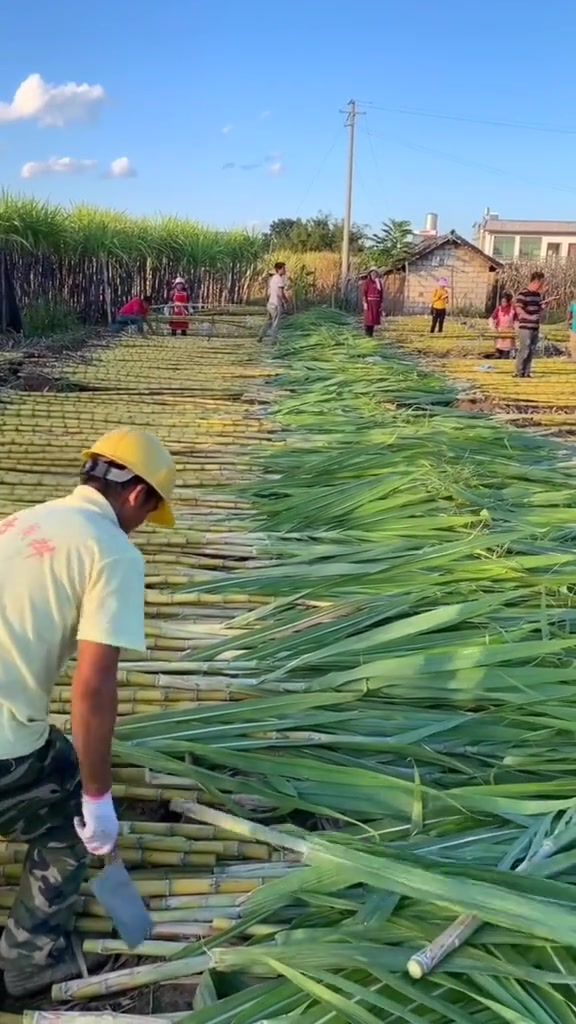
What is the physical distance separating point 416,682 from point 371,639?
0.72ft

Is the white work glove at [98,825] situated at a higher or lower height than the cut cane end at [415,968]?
higher

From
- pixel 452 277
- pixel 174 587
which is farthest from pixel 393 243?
pixel 174 587

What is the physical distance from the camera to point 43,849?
65.9 inches

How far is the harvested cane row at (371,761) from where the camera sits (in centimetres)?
152

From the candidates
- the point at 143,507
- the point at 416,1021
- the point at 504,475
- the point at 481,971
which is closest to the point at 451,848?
the point at 481,971

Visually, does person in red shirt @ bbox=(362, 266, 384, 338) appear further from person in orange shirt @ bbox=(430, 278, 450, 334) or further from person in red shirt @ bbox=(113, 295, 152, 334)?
person in red shirt @ bbox=(113, 295, 152, 334)

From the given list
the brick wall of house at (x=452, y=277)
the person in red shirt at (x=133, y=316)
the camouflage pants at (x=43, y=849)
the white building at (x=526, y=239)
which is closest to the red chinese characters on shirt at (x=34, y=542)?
the camouflage pants at (x=43, y=849)

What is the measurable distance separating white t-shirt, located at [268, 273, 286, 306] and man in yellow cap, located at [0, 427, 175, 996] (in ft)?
35.1

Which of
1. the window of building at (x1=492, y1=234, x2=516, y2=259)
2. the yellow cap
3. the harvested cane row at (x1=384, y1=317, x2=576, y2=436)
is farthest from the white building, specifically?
the yellow cap

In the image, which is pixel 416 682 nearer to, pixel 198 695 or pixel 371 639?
pixel 371 639

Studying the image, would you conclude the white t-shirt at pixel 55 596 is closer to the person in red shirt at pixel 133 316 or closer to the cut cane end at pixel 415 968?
the cut cane end at pixel 415 968

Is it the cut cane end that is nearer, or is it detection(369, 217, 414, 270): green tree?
the cut cane end

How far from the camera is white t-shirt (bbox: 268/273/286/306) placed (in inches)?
470

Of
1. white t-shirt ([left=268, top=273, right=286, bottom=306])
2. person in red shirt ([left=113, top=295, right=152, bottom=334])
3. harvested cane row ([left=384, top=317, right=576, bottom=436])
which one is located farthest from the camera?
person in red shirt ([left=113, top=295, right=152, bottom=334])
